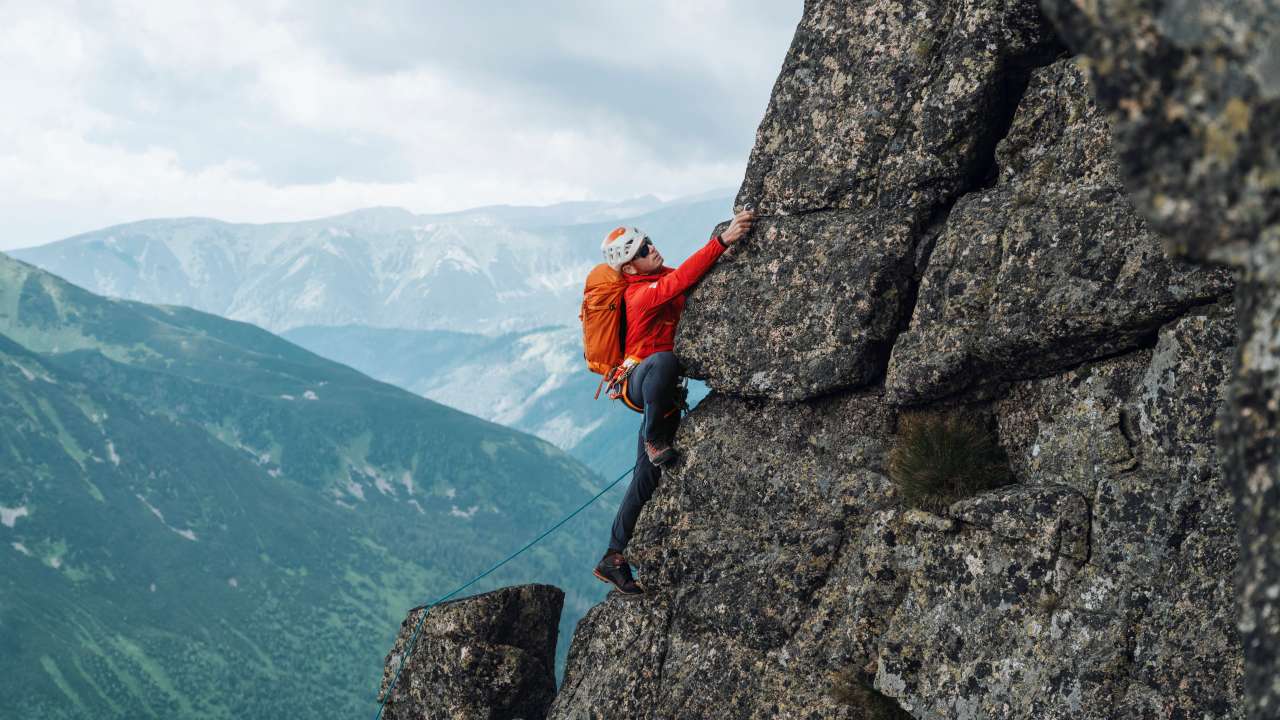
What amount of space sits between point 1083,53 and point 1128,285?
7533 mm

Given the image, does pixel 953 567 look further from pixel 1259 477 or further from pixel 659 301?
pixel 1259 477

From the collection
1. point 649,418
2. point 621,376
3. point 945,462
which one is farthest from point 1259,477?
point 621,376

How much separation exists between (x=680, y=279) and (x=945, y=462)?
6.15 m

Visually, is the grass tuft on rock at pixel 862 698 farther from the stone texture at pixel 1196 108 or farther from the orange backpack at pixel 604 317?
the stone texture at pixel 1196 108

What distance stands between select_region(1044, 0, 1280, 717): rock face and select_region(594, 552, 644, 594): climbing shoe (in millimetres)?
13958

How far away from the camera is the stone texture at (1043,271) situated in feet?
43.2

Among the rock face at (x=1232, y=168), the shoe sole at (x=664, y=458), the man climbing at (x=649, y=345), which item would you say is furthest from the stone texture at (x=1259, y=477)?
the shoe sole at (x=664, y=458)

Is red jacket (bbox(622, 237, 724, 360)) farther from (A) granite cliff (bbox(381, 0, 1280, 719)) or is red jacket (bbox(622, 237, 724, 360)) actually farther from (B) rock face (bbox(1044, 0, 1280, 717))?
(B) rock face (bbox(1044, 0, 1280, 717))

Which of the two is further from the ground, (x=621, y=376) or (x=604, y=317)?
(x=604, y=317)

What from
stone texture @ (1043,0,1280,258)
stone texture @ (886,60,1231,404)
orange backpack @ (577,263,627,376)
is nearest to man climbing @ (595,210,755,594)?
orange backpack @ (577,263,627,376)

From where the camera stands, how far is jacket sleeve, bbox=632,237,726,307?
61.5 feet

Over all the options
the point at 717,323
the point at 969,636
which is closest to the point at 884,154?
the point at 717,323

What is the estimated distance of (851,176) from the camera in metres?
17.8

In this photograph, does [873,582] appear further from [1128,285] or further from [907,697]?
[1128,285]
